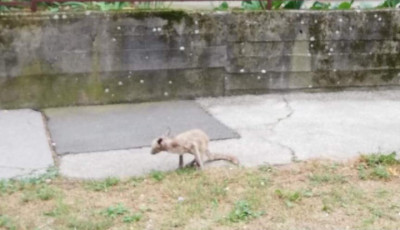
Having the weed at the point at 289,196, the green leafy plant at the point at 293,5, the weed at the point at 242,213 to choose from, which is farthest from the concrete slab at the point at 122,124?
the green leafy plant at the point at 293,5

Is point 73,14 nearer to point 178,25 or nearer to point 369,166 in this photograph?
point 178,25

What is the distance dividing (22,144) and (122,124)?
2.97 feet

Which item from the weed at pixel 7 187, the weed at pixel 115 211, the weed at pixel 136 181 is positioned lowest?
the weed at pixel 115 211

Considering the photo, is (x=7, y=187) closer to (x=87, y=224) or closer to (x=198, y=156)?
(x=87, y=224)

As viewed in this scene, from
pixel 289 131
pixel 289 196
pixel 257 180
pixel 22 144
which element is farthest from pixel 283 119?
pixel 22 144

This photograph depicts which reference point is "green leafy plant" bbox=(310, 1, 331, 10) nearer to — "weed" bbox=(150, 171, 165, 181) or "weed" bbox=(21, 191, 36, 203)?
"weed" bbox=(150, 171, 165, 181)

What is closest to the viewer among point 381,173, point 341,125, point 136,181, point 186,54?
point 136,181

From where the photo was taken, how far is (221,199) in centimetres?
398

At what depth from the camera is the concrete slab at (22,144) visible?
14.7 ft

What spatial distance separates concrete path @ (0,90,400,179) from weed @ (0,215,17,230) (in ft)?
2.26

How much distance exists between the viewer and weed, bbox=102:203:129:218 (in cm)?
377

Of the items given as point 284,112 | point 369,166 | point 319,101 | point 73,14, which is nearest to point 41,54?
point 73,14

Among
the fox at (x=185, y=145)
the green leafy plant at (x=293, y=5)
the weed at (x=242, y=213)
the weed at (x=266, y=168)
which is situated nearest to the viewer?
the weed at (x=242, y=213)

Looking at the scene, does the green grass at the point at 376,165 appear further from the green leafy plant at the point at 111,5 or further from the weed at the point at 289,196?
the green leafy plant at the point at 111,5
